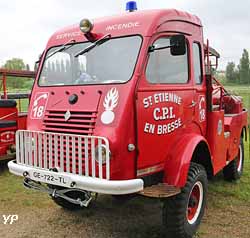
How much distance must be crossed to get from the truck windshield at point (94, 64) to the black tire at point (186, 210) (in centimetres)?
138

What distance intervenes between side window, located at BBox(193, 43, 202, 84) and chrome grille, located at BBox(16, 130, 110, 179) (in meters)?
1.81

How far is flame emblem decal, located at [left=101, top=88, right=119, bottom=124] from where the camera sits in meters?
3.60

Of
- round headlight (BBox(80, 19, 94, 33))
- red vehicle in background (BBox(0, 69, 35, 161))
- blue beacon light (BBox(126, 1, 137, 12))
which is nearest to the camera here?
round headlight (BBox(80, 19, 94, 33))

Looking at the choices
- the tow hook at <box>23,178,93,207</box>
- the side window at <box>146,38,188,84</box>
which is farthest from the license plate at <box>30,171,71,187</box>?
the side window at <box>146,38,188,84</box>

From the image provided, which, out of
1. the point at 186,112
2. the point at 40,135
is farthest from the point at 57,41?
the point at 186,112

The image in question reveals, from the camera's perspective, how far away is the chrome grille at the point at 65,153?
3.44 m

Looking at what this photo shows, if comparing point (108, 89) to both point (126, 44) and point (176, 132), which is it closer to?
point (126, 44)

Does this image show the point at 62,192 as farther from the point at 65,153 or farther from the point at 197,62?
the point at 197,62

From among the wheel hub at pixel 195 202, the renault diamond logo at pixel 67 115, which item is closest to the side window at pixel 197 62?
the wheel hub at pixel 195 202

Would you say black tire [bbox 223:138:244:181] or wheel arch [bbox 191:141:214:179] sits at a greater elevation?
wheel arch [bbox 191:141:214:179]

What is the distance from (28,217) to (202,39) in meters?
3.36

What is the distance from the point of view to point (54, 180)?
3650 millimetres

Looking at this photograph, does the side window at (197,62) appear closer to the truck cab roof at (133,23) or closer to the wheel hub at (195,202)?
the truck cab roof at (133,23)

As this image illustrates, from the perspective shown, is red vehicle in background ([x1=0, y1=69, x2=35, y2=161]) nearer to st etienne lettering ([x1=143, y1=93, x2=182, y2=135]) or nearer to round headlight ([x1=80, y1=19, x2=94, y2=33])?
round headlight ([x1=80, y1=19, x2=94, y2=33])
